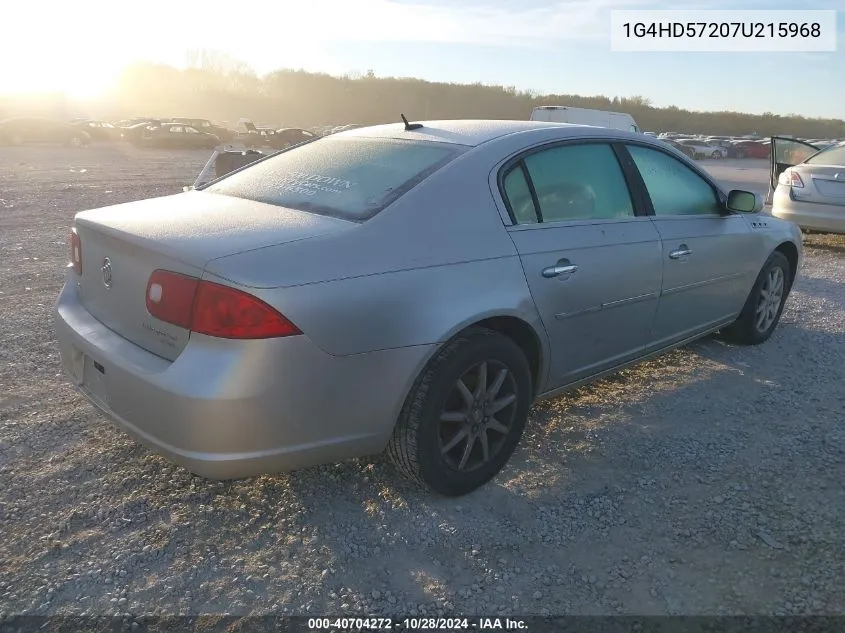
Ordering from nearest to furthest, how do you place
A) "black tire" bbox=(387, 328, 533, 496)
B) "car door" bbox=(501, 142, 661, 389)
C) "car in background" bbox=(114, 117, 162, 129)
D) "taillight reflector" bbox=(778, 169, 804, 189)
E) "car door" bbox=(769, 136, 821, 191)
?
1. "black tire" bbox=(387, 328, 533, 496)
2. "car door" bbox=(501, 142, 661, 389)
3. "taillight reflector" bbox=(778, 169, 804, 189)
4. "car door" bbox=(769, 136, 821, 191)
5. "car in background" bbox=(114, 117, 162, 129)

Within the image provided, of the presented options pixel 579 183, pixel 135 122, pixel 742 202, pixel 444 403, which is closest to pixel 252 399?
pixel 444 403

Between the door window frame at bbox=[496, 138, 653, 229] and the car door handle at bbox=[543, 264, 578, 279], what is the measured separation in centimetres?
20

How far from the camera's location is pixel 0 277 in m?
6.27

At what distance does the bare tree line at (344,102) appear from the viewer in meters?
75.7

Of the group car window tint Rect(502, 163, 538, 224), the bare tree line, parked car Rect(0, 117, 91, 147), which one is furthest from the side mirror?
the bare tree line

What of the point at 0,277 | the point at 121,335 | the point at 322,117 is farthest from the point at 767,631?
the point at 322,117

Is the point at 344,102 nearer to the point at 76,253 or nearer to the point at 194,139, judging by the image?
the point at 194,139

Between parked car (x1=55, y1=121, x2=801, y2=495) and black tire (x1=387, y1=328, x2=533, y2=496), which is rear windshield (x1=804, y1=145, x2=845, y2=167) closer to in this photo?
parked car (x1=55, y1=121, x2=801, y2=495)

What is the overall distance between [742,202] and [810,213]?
532cm

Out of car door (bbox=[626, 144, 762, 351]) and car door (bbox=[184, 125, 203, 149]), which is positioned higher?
car door (bbox=[184, 125, 203, 149])

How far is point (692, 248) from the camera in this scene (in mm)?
3992

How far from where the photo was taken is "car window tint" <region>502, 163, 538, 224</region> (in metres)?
3.07

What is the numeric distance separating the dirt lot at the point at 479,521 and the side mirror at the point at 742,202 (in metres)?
1.15

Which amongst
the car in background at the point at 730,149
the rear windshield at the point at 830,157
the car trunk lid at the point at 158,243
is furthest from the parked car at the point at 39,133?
the car in background at the point at 730,149
